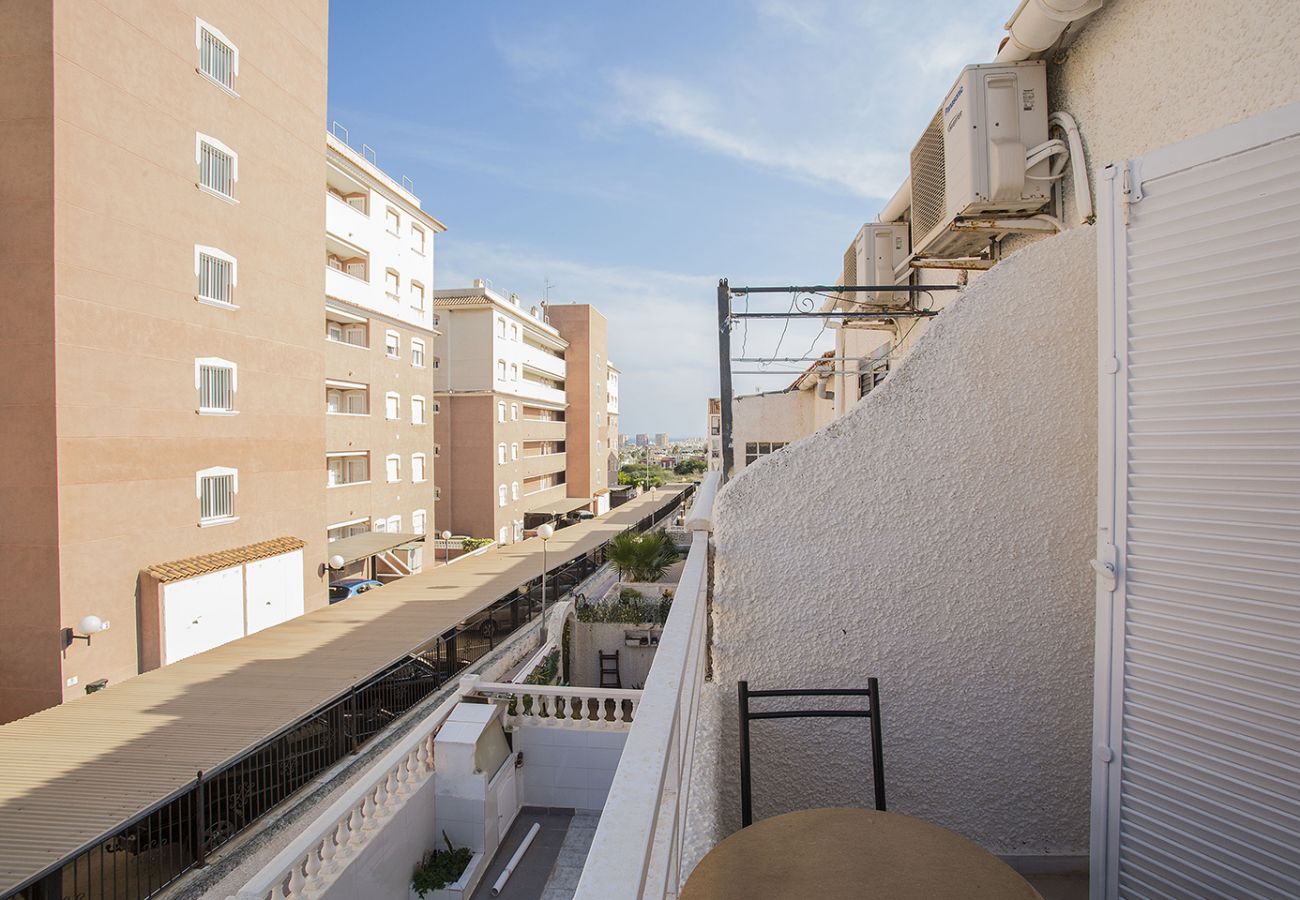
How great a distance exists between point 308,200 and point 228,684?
11.8 meters

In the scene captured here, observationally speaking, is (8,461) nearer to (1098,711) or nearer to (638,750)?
(638,750)

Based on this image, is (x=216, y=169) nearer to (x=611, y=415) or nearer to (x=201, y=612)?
(x=201, y=612)

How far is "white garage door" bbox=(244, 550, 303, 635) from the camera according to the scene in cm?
1330

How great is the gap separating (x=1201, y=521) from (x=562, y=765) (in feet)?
27.8

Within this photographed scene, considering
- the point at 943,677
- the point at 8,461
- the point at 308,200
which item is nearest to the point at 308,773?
the point at 8,461

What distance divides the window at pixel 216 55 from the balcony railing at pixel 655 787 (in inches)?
603

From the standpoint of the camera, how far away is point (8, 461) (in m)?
9.74

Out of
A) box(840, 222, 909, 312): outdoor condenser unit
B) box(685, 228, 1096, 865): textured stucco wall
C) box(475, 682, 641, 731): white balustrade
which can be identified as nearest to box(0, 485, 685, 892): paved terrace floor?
box(475, 682, 641, 731): white balustrade

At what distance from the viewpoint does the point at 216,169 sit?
1288 centimetres

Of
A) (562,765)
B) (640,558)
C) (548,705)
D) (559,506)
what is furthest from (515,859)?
(559,506)

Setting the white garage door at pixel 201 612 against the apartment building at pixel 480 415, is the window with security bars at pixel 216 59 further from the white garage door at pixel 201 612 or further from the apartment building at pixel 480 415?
the apartment building at pixel 480 415

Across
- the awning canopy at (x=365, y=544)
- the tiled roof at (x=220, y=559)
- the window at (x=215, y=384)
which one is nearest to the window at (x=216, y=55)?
the window at (x=215, y=384)

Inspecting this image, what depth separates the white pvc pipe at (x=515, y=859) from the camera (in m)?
7.38

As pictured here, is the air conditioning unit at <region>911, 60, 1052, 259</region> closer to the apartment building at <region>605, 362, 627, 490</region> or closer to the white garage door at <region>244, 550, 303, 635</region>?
the white garage door at <region>244, 550, 303, 635</region>
